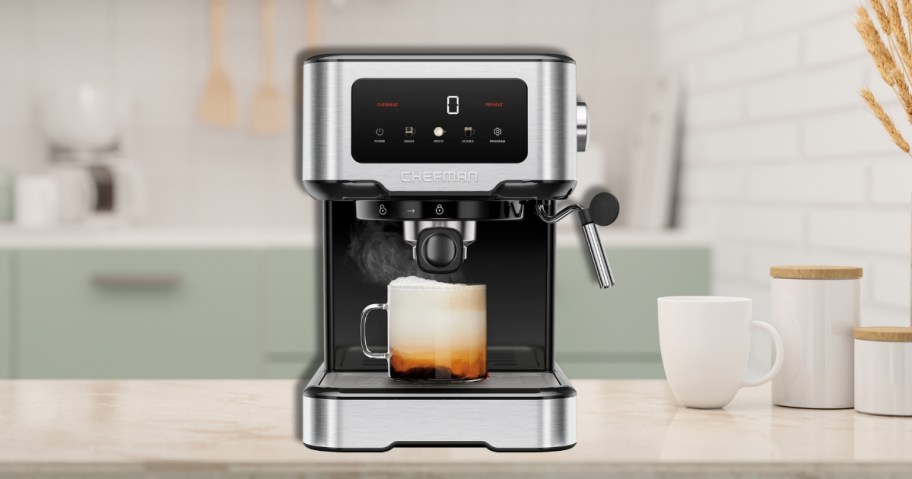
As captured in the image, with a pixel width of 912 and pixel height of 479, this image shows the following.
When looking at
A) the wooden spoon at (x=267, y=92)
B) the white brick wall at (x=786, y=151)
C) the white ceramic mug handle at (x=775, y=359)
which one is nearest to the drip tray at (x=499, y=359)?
the white ceramic mug handle at (x=775, y=359)

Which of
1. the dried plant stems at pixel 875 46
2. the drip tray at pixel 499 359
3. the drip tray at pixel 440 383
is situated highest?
the dried plant stems at pixel 875 46

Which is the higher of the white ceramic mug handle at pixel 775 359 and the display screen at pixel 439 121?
the display screen at pixel 439 121

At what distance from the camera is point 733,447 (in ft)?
3.21

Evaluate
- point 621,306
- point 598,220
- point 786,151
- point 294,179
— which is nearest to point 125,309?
point 294,179

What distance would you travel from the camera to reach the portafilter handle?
1.04 metres

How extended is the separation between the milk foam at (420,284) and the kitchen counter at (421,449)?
139 millimetres

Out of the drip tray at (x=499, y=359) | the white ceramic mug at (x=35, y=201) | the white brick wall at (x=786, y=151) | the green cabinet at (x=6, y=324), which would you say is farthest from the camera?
the white ceramic mug at (x=35, y=201)

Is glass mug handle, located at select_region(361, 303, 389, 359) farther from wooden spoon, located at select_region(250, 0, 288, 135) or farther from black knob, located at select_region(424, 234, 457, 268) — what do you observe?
wooden spoon, located at select_region(250, 0, 288, 135)

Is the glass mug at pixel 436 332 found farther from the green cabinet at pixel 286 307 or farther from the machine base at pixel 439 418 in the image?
the green cabinet at pixel 286 307

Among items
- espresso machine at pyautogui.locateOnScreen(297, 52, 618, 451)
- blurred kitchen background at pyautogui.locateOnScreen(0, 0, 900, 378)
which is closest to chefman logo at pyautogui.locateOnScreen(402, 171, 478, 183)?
espresso machine at pyautogui.locateOnScreen(297, 52, 618, 451)

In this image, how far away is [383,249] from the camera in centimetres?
115

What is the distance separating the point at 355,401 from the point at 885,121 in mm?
653

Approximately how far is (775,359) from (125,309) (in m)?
1.72

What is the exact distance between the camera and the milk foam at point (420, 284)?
107 centimetres
